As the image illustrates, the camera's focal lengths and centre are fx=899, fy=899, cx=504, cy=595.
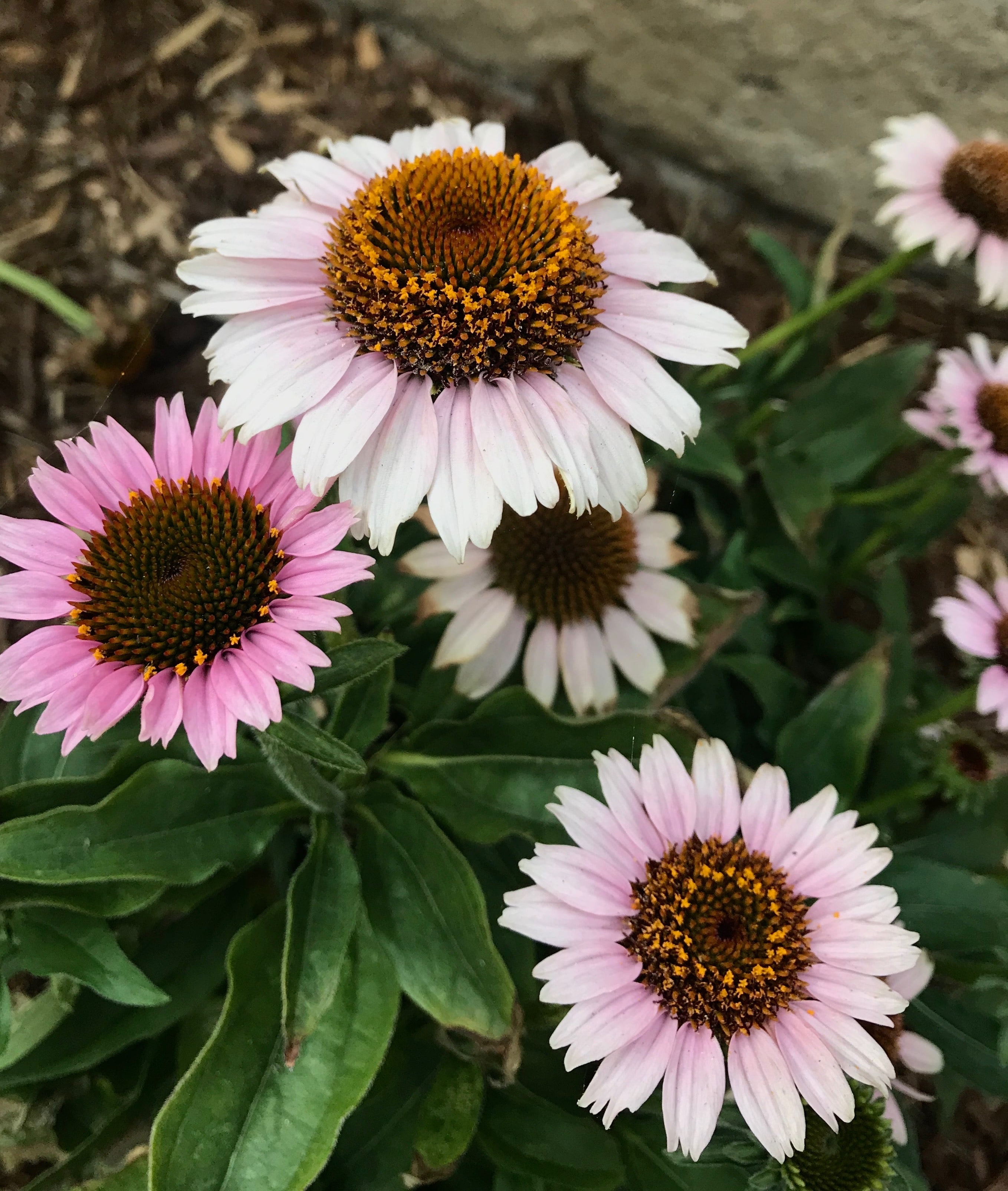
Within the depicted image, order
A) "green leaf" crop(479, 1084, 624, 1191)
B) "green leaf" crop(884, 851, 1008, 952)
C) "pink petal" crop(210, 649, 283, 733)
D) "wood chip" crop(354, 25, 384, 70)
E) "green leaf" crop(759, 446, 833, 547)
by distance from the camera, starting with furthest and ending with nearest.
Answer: "wood chip" crop(354, 25, 384, 70) < "green leaf" crop(759, 446, 833, 547) < "green leaf" crop(884, 851, 1008, 952) < "green leaf" crop(479, 1084, 624, 1191) < "pink petal" crop(210, 649, 283, 733)

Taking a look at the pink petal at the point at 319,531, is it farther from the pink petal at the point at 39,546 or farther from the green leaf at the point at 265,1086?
the green leaf at the point at 265,1086

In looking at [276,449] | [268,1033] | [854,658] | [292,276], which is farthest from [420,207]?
[854,658]

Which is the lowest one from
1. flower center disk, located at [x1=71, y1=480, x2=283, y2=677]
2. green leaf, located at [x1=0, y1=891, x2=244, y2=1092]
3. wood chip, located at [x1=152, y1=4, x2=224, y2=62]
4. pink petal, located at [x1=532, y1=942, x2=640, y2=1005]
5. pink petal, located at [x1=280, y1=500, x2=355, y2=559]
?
green leaf, located at [x1=0, y1=891, x2=244, y2=1092]

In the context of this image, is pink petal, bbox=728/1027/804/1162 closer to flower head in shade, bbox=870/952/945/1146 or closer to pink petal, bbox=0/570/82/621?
flower head in shade, bbox=870/952/945/1146

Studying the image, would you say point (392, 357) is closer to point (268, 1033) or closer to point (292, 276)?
point (292, 276)

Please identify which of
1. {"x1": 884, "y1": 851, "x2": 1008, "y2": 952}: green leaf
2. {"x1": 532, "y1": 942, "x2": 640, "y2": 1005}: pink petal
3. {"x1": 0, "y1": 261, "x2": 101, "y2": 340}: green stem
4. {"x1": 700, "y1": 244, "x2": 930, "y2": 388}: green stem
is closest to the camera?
{"x1": 532, "y1": 942, "x2": 640, "y2": 1005}: pink petal

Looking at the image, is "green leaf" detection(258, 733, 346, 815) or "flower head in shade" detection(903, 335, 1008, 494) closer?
"green leaf" detection(258, 733, 346, 815)

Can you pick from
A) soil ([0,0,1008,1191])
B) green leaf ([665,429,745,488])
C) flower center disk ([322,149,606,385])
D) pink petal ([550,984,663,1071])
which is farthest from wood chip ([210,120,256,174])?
pink petal ([550,984,663,1071])

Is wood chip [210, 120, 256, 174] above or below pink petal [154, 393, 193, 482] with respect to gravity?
below
